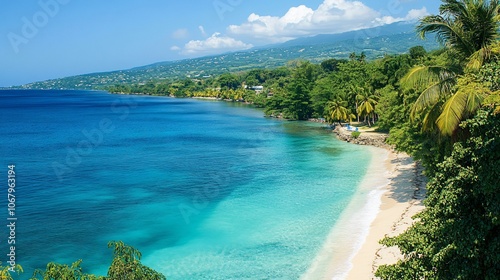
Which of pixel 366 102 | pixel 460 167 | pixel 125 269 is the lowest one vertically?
pixel 366 102

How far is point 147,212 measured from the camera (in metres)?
23.6

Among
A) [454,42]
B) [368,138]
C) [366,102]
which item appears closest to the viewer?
[454,42]

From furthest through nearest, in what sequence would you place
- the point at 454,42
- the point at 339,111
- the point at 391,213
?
the point at 339,111 → the point at 391,213 → the point at 454,42

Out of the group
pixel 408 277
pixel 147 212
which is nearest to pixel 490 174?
pixel 408 277

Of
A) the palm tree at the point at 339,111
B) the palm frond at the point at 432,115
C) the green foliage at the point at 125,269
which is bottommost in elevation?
the palm tree at the point at 339,111

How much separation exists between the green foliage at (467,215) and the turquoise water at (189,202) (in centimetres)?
750

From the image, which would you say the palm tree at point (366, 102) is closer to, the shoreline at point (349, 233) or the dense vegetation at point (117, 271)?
the shoreline at point (349, 233)

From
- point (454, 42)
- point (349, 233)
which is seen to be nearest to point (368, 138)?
point (349, 233)

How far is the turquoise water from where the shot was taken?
17391 millimetres

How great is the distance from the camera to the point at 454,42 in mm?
14672

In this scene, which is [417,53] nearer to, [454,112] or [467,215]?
[454,112]

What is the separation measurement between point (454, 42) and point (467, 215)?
8.76 metres

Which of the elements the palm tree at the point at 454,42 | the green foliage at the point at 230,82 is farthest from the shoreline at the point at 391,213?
the green foliage at the point at 230,82

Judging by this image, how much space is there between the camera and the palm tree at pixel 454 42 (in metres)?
13.2
